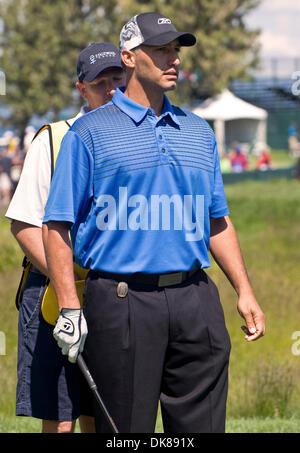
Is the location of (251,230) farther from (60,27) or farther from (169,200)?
(60,27)

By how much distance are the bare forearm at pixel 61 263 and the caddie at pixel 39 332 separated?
377mm

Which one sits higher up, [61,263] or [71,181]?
[71,181]

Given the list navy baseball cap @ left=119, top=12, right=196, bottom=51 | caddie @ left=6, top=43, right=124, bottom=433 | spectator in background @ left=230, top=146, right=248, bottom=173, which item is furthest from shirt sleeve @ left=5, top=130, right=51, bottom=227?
spectator in background @ left=230, top=146, right=248, bottom=173

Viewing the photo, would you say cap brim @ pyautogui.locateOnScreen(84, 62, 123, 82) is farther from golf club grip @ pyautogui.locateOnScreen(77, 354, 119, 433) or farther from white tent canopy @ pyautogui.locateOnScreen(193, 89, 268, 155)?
white tent canopy @ pyautogui.locateOnScreen(193, 89, 268, 155)

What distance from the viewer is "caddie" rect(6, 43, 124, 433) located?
12.6ft

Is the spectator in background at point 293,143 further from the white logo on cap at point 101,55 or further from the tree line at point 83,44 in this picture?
the white logo on cap at point 101,55

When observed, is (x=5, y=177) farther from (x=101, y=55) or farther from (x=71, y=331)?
(x=71, y=331)

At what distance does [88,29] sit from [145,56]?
161ft

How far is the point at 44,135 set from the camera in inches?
153

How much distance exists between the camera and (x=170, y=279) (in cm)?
346

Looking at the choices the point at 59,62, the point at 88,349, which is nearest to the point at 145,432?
the point at 88,349

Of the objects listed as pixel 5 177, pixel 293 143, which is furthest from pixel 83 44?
pixel 5 177

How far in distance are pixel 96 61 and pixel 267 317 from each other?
756 cm

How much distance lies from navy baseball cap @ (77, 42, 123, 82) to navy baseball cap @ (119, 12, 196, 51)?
622mm
